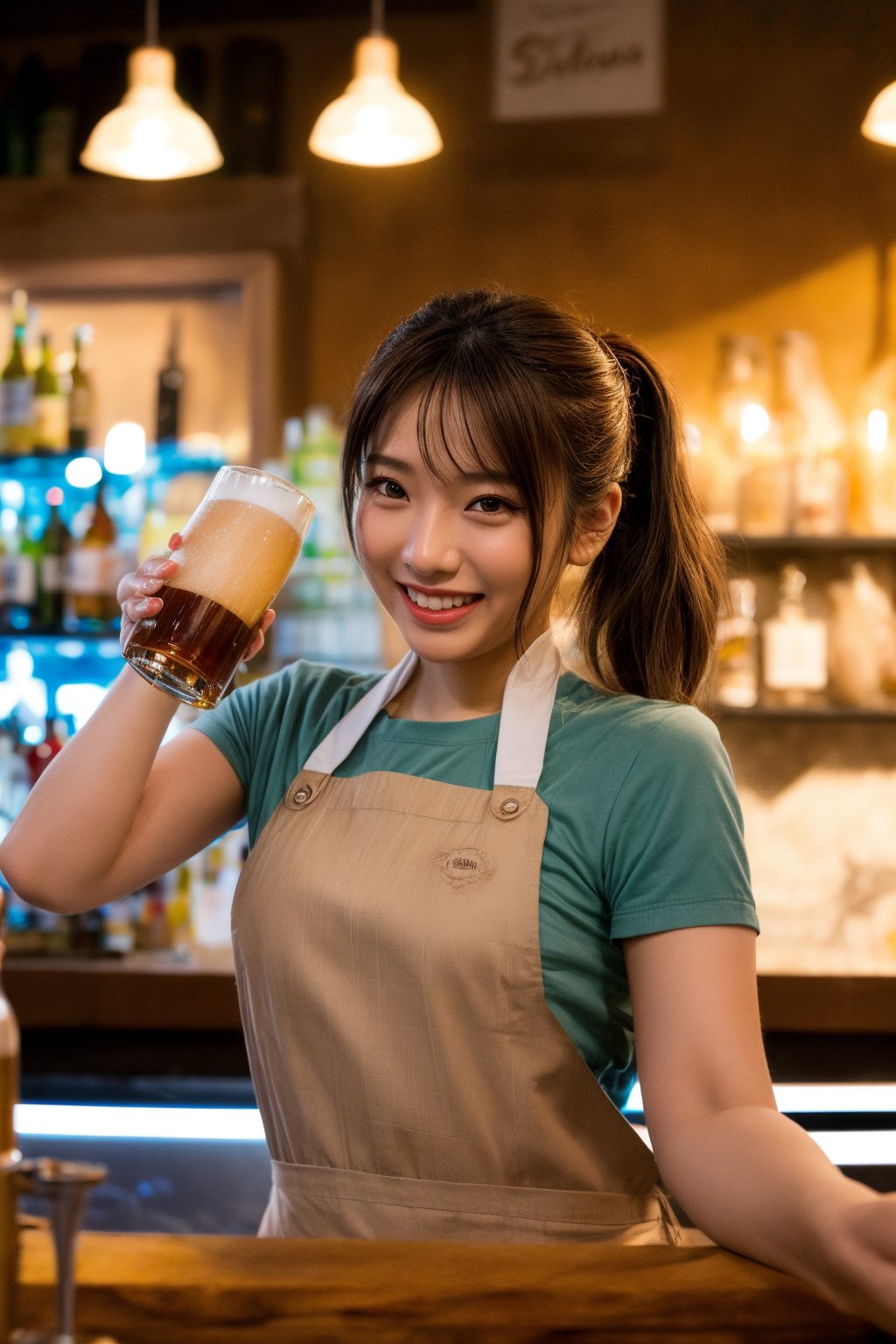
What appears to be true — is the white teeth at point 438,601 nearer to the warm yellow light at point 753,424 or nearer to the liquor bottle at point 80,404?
the warm yellow light at point 753,424

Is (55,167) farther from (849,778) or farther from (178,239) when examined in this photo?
(849,778)

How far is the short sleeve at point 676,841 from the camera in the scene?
1001 millimetres

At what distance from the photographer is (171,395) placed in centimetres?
363

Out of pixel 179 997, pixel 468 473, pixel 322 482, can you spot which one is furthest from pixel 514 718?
pixel 322 482

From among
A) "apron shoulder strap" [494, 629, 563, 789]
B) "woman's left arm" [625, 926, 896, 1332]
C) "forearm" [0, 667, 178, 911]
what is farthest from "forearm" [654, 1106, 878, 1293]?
"forearm" [0, 667, 178, 911]

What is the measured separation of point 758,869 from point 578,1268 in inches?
113

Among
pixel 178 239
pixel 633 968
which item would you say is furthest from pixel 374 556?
pixel 178 239

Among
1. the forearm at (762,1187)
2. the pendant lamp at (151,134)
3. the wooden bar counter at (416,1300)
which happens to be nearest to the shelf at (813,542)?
the pendant lamp at (151,134)

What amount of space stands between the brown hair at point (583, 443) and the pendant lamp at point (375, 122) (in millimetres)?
1752

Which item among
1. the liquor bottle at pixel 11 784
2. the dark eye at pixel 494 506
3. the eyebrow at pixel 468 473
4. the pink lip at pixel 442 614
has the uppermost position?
the eyebrow at pixel 468 473

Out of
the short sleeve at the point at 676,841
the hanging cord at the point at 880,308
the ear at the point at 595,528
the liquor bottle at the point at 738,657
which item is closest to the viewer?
the short sleeve at the point at 676,841

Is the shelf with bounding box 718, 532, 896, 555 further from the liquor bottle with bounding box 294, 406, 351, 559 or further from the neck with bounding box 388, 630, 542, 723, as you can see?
the neck with bounding box 388, 630, 542, 723

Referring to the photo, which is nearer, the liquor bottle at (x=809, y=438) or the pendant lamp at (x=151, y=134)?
the pendant lamp at (x=151, y=134)

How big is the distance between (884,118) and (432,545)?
7.37 feet
